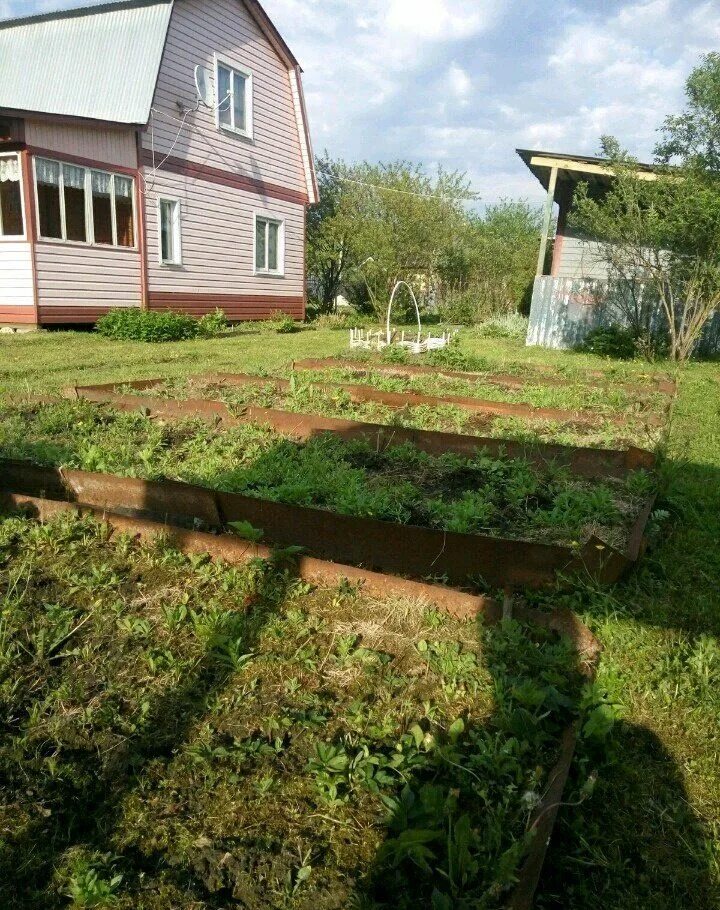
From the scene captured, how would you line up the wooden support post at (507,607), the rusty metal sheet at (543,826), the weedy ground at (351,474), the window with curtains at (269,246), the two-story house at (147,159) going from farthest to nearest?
the window with curtains at (269,246) < the two-story house at (147,159) < the weedy ground at (351,474) < the wooden support post at (507,607) < the rusty metal sheet at (543,826)

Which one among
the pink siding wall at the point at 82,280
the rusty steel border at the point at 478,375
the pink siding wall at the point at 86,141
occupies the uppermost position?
the pink siding wall at the point at 86,141

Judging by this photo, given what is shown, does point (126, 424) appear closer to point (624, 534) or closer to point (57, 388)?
point (57, 388)

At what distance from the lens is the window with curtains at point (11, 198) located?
11.2 m

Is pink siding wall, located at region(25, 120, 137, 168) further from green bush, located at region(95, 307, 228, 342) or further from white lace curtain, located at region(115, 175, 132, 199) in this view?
green bush, located at region(95, 307, 228, 342)

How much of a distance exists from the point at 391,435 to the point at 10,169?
10.1 meters

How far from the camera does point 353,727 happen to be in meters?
1.92

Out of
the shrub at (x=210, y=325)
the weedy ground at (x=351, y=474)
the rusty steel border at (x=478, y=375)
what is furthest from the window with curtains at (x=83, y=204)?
the weedy ground at (x=351, y=474)

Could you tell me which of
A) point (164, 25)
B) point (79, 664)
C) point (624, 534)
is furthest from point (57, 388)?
point (164, 25)

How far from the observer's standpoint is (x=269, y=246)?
18.0 m

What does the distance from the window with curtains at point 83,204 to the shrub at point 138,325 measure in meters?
1.64

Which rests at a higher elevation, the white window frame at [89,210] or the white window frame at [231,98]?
the white window frame at [231,98]

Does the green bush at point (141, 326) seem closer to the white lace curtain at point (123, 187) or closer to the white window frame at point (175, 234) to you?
the white window frame at point (175, 234)

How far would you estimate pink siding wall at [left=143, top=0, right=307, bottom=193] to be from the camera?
1373 centimetres

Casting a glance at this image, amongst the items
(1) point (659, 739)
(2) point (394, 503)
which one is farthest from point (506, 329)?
(1) point (659, 739)
